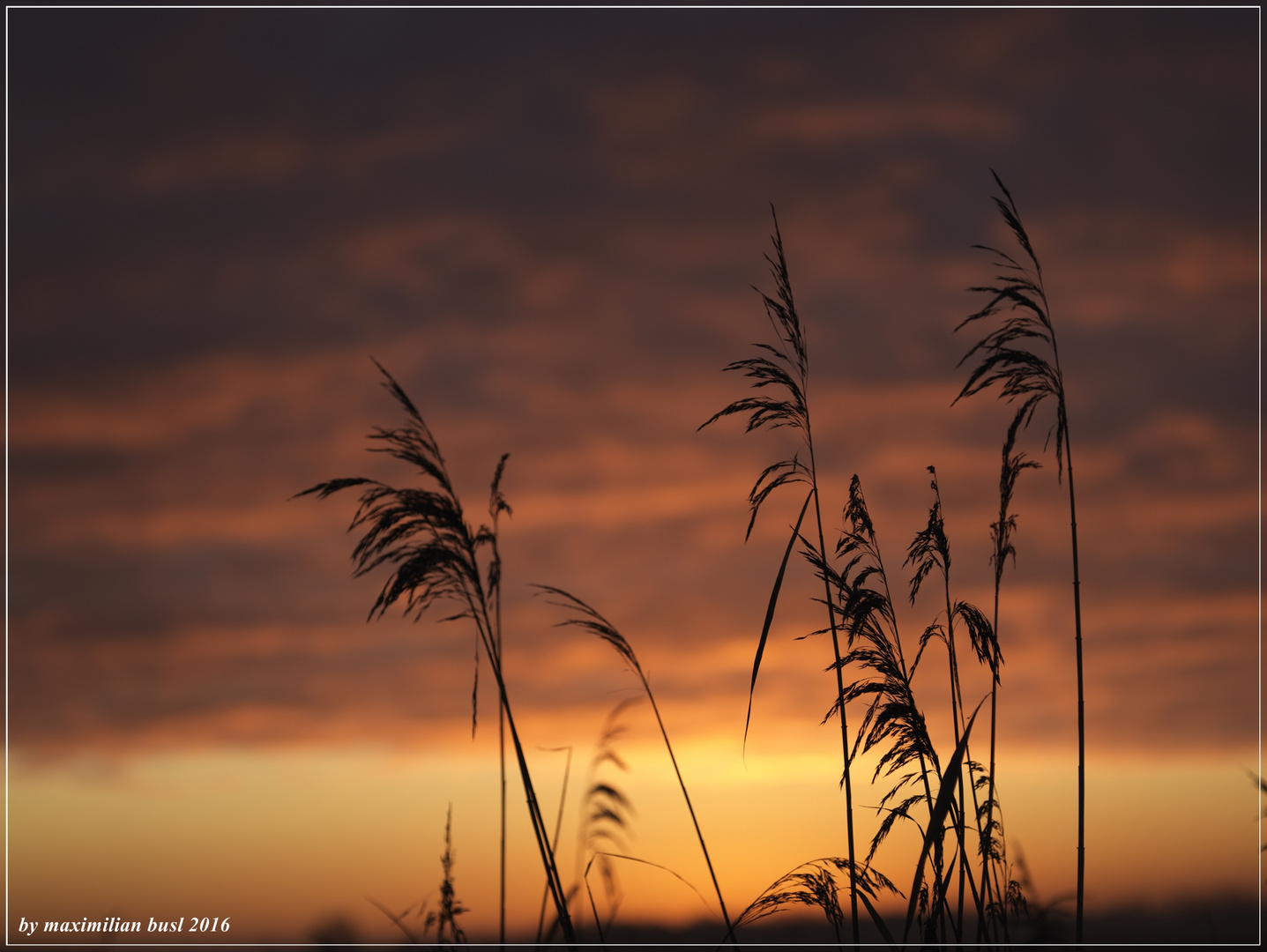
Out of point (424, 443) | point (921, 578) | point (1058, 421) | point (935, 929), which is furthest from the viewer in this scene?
point (921, 578)

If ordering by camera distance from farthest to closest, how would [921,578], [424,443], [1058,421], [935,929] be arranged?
[921,578]
[1058,421]
[424,443]
[935,929]

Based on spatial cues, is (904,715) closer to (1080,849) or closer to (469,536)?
(1080,849)

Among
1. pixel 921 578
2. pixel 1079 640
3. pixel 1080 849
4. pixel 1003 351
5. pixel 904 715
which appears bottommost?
pixel 1080 849

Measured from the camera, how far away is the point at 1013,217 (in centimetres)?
446

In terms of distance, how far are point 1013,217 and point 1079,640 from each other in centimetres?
180

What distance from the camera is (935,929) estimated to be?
3812 millimetres

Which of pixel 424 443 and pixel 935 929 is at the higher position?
pixel 424 443

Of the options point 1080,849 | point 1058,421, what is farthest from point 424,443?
point 1080,849

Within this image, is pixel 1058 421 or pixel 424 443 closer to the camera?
pixel 424 443

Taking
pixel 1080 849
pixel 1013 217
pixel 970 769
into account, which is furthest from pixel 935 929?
pixel 1013 217

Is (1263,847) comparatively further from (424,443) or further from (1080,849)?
(424,443)

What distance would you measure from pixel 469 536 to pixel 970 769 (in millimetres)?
2415

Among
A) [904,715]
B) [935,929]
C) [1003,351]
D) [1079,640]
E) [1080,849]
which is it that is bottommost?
[935,929]

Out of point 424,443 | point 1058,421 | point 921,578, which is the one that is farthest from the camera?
point 921,578
